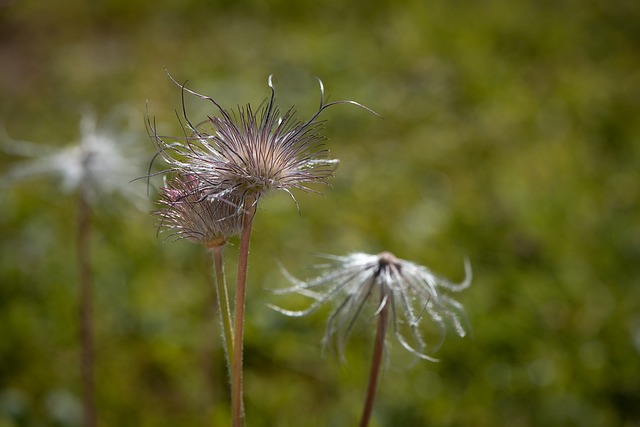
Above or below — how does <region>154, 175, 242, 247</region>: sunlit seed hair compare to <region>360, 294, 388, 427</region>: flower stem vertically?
above

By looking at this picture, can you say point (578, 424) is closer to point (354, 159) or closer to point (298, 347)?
point (298, 347)

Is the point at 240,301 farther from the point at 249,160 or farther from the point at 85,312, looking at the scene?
the point at 85,312

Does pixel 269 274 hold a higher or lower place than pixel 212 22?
lower

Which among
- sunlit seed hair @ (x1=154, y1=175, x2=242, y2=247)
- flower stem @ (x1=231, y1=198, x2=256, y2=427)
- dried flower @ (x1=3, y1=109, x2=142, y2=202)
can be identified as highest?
dried flower @ (x1=3, y1=109, x2=142, y2=202)

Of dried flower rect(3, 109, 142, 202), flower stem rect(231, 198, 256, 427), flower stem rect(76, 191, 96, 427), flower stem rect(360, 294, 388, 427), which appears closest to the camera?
flower stem rect(231, 198, 256, 427)

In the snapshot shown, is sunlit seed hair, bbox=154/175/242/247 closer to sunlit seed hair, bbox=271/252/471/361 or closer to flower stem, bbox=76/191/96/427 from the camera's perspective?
sunlit seed hair, bbox=271/252/471/361

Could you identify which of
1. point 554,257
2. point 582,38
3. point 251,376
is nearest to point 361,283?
point 251,376

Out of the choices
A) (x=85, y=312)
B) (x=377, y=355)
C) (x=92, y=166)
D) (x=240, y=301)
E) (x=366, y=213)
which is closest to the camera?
(x=240, y=301)

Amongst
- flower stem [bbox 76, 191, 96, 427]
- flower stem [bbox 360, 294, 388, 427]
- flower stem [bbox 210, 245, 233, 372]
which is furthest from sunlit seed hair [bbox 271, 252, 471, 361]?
flower stem [bbox 76, 191, 96, 427]

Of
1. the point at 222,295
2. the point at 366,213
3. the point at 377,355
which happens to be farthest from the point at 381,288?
the point at 366,213
